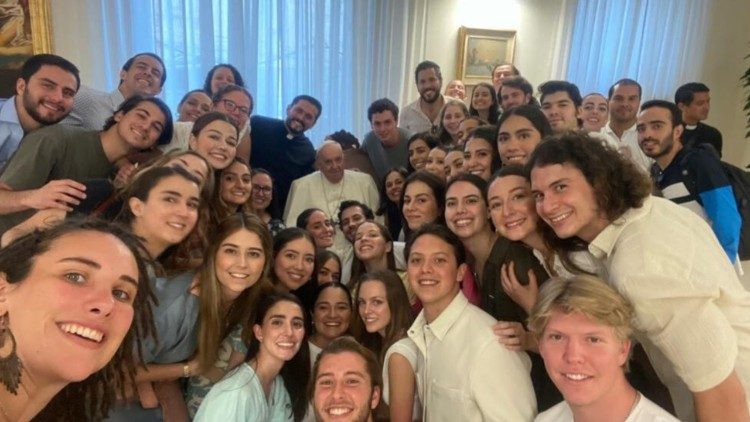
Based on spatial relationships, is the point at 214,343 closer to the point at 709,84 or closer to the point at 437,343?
the point at 437,343

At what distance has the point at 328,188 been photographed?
3.98 m

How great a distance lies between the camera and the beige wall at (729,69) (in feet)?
20.9

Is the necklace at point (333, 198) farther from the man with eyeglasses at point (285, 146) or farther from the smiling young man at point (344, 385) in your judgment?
the smiling young man at point (344, 385)

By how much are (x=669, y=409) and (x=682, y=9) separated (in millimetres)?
6555

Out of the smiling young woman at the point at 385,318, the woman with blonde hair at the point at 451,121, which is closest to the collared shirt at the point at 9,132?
the smiling young woman at the point at 385,318

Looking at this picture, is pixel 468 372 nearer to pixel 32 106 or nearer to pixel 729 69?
pixel 32 106

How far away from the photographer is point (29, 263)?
3.68ft

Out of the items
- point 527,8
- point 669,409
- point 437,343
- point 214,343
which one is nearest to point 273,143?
point 214,343

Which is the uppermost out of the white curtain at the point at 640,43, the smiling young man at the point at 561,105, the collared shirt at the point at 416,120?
the white curtain at the point at 640,43

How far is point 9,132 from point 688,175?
4017 millimetres

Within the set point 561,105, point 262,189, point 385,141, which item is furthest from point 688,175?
point 262,189

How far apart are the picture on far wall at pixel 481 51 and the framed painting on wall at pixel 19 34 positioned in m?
4.34

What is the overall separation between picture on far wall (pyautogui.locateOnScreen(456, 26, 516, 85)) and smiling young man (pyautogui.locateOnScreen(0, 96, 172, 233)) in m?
4.16

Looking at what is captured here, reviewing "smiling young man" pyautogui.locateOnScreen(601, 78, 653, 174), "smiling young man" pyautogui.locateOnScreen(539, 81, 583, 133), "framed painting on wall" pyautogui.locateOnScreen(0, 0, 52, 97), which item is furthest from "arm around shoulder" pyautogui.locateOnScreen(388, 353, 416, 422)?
"framed painting on wall" pyautogui.locateOnScreen(0, 0, 52, 97)
